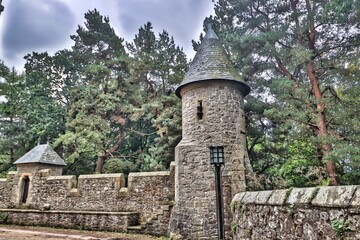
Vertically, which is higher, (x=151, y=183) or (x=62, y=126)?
(x=62, y=126)

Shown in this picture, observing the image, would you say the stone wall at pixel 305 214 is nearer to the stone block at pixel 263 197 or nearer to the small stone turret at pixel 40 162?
the stone block at pixel 263 197

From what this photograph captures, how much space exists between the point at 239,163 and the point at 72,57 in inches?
728

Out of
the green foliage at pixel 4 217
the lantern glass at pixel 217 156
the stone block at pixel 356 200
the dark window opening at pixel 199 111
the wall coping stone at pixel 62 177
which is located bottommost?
the green foliage at pixel 4 217

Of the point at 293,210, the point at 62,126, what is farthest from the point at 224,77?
the point at 62,126

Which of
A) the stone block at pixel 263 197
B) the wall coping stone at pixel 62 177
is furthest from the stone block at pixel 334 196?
the wall coping stone at pixel 62 177

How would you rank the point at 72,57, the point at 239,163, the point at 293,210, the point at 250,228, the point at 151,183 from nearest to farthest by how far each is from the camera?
the point at 293,210 → the point at 250,228 → the point at 239,163 → the point at 151,183 → the point at 72,57

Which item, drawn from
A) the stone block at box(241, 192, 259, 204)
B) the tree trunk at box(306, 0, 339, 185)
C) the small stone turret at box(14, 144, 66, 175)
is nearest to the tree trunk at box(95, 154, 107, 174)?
the small stone turret at box(14, 144, 66, 175)

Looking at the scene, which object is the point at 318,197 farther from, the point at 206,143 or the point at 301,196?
the point at 206,143

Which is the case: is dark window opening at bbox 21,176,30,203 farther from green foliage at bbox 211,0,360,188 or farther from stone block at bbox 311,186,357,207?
stone block at bbox 311,186,357,207

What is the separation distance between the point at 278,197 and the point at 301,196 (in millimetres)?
391

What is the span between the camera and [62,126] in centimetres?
2056

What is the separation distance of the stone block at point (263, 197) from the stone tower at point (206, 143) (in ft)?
21.7

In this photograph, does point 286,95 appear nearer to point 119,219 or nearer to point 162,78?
point 119,219

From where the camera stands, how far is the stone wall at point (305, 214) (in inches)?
75.4
